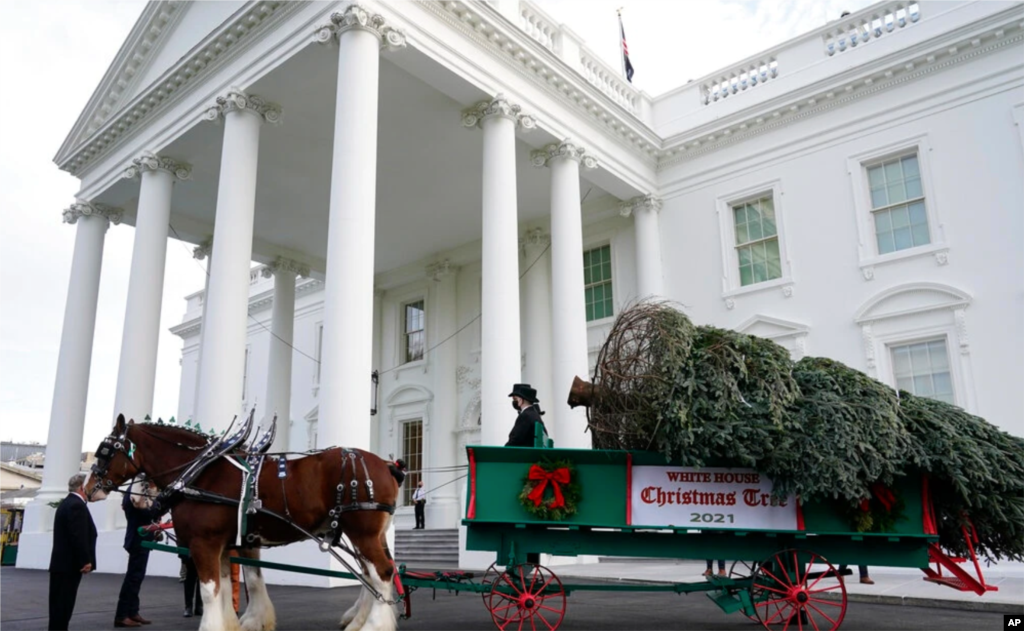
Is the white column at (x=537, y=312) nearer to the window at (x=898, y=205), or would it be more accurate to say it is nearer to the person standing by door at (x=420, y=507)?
the person standing by door at (x=420, y=507)

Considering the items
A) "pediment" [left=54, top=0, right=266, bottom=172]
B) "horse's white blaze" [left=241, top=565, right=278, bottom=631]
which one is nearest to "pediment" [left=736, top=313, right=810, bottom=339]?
"horse's white blaze" [left=241, top=565, right=278, bottom=631]

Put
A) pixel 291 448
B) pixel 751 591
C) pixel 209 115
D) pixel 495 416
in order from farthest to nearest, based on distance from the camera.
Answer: pixel 291 448 → pixel 209 115 → pixel 495 416 → pixel 751 591

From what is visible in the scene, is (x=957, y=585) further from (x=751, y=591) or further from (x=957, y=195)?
(x=957, y=195)

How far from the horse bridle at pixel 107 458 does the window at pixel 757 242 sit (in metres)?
12.9

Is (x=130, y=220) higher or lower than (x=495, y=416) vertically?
higher

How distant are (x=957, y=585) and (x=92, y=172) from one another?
60.6ft

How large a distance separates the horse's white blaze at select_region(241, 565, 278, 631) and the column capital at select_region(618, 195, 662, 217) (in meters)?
13.0

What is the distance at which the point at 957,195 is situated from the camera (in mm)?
13312

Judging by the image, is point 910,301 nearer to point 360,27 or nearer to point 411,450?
point 360,27

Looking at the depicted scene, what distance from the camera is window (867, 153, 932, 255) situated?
45.5 ft

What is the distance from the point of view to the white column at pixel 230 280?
38.3 feet

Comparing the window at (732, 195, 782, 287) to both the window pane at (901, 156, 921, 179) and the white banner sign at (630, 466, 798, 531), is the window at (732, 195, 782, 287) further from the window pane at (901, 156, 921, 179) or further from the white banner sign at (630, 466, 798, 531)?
the white banner sign at (630, 466, 798, 531)

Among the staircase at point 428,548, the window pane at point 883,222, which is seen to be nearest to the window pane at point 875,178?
the window pane at point 883,222

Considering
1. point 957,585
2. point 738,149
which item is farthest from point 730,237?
point 957,585
